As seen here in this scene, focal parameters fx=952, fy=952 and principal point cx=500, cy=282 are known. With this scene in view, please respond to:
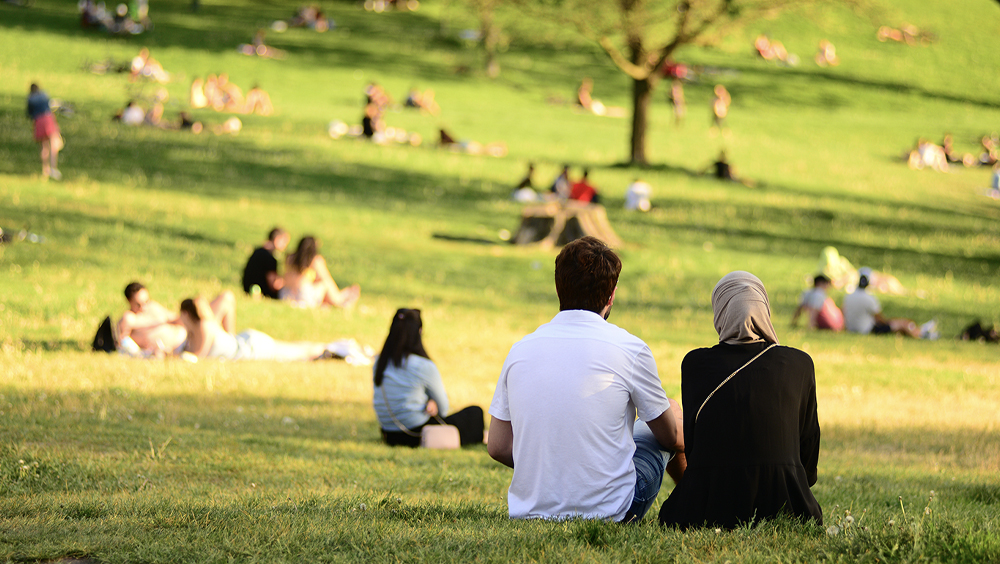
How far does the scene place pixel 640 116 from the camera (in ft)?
97.8

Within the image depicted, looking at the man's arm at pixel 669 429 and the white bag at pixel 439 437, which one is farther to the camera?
the white bag at pixel 439 437

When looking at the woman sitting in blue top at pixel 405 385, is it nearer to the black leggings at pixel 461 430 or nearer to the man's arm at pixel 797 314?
the black leggings at pixel 461 430

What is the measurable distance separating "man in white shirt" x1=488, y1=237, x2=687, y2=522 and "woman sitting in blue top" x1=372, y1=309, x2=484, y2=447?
3712mm

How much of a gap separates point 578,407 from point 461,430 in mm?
4436

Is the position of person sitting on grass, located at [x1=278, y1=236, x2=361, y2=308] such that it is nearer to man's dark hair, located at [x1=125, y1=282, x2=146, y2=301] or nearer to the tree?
man's dark hair, located at [x1=125, y1=282, x2=146, y2=301]

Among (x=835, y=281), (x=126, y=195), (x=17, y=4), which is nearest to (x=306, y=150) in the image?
(x=126, y=195)

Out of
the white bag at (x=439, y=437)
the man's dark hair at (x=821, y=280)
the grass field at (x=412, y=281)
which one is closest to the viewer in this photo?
the grass field at (x=412, y=281)

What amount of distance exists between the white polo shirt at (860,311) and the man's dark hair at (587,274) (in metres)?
13.6

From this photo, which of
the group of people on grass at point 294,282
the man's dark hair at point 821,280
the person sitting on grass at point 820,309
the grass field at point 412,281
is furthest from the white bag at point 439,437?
the person sitting on grass at point 820,309

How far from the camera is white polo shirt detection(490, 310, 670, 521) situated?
13.8 feet

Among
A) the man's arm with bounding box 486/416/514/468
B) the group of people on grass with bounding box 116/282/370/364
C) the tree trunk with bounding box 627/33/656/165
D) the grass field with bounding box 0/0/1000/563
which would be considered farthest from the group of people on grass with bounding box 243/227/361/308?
the tree trunk with bounding box 627/33/656/165

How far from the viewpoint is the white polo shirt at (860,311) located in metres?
16.7

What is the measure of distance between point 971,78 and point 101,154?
1959 inches

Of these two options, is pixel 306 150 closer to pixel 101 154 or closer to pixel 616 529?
pixel 101 154
